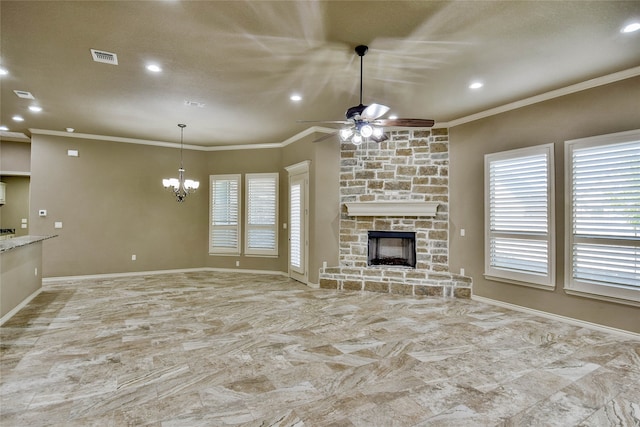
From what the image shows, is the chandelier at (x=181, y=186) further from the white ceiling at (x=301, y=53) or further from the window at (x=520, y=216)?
the window at (x=520, y=216)

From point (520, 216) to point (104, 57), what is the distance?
19.0ft

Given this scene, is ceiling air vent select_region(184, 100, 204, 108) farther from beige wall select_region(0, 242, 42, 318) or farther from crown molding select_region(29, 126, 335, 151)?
beige wall select_region(0, 242, 42, 318)

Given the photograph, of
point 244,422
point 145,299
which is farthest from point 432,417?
point 145,299

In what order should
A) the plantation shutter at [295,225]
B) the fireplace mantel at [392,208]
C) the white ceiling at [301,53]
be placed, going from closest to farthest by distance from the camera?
the white ceiling at [301,53] < the fireplace mantel at [392,208] < the plantation shutter at [295,225]

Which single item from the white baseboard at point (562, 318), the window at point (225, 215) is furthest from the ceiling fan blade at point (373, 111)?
the window at point (225, 215)

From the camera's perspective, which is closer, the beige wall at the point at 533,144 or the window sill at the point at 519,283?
the beige wall at the point at 533,144

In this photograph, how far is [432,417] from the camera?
7.61 feet

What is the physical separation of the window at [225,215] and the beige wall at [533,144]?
4881mm

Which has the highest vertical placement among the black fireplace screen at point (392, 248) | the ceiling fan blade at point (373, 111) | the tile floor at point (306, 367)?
the ceiling fan blade at point (373, 111)

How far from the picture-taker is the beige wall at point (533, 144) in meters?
4.01

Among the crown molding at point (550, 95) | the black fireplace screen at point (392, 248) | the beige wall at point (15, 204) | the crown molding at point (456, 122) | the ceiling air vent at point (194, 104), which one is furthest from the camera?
the beige wall at point (15, 204)

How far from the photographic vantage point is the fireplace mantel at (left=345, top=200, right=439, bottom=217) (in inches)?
237

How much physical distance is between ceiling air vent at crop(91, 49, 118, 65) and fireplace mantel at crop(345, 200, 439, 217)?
4.17 metres

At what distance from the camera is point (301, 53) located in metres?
3.51
